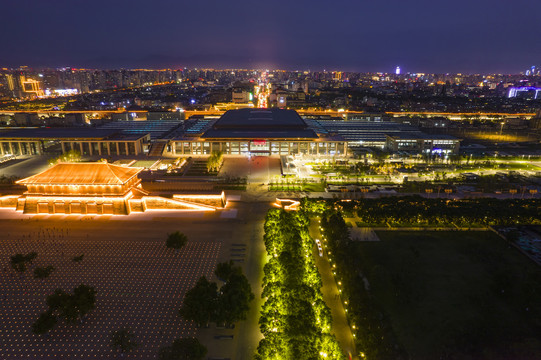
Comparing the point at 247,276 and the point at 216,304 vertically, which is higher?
the point at 216,304

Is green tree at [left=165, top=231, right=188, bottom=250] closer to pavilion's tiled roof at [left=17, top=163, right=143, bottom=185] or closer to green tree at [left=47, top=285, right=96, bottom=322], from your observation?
green tree at [left=47, top=285, right=96, bottom=322]

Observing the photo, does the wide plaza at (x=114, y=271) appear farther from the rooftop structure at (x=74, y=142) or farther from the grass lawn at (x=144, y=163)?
the rooftop structure at (x=74, y=142)

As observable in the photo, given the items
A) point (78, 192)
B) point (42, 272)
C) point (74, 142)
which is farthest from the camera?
point (74, 142)

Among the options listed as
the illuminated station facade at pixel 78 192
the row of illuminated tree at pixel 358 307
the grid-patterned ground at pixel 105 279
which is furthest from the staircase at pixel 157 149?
the row of illuminated tree at pixel 358 307

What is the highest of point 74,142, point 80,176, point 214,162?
point 74,142

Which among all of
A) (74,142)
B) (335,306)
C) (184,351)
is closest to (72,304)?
(184,351)

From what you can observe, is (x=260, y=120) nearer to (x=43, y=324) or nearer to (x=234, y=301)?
(x=234, y=301)
